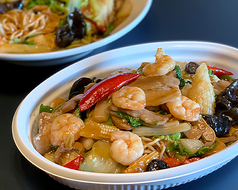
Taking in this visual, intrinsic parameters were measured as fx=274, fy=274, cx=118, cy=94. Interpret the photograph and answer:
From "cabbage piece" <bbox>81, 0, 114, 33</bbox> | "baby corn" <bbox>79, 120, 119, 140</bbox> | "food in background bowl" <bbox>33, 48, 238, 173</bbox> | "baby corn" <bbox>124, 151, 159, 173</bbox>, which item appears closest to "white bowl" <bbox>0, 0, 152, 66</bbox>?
"cabbage piece" <bbox>81, 0, 114, 33</bbox>

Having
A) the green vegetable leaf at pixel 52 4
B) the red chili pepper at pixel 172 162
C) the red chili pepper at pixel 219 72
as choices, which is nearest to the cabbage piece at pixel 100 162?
the red chili pepper at pixel 172 162

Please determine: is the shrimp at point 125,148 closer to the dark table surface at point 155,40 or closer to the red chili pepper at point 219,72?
the dark table surface at point 155,40

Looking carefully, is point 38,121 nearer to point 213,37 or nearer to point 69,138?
point 69,138

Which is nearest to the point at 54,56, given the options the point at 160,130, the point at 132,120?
the point at 132,120

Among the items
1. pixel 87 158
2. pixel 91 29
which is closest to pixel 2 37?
pixel 91 29

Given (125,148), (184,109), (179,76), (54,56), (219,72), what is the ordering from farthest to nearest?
(54,56) < (219,72) < (179,76) < (184,109) < (125,148)

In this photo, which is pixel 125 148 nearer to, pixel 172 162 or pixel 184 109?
pixel 172 162

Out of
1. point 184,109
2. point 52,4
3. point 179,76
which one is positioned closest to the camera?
point 184,109
